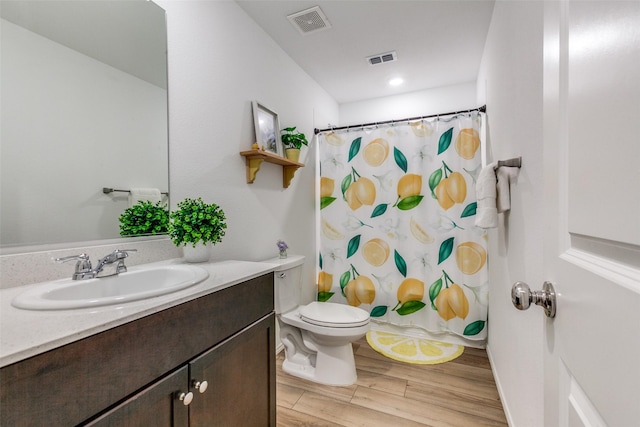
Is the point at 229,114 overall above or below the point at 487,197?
above

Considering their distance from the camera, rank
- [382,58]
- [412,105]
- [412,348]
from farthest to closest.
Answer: [412,105], [382,58], [412,348]

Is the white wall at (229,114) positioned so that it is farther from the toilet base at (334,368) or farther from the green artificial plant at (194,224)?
the toilet base at (334,368)

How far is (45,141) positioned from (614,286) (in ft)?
4.72

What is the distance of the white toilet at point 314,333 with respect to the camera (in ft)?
5.53

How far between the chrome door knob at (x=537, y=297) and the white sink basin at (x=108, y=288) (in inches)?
34.4

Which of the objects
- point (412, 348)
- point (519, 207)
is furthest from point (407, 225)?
point (519, 207)

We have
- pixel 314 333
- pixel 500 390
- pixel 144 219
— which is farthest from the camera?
pixel 314 333

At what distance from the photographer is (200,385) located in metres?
0.83

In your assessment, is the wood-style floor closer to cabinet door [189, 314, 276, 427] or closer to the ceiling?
cabinet door [189, 314, 276, 427]

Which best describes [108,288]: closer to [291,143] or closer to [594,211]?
[594,211]

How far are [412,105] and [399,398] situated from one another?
8.67ft

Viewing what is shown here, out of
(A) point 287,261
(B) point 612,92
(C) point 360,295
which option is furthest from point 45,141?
(C) point 360,295

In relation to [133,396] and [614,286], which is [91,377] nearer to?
[133,396]

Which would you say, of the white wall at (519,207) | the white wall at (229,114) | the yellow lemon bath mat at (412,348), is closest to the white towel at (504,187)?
the white wall at (519,207)
